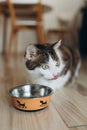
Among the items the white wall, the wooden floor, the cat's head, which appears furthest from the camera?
the white wall

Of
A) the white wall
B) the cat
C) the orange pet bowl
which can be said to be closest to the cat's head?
the cat

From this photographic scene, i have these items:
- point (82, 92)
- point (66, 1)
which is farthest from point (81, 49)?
point (82, 92)

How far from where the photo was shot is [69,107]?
3.73 ft

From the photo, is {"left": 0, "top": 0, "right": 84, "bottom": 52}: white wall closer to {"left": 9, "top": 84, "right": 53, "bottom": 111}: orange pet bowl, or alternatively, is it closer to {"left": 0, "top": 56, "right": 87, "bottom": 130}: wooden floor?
{"left": 0, "top": 56, "right": 87, "bottom": 130}: wooden floor

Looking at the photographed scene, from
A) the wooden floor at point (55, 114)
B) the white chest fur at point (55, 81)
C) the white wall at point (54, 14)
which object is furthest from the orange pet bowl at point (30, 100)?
the white wall at point (54, 14)

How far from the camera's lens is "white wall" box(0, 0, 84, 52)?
369 cm

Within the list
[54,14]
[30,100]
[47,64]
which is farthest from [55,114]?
[54,14]

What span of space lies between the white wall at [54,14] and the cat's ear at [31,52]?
2486 mm

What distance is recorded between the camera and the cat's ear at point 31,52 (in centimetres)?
129

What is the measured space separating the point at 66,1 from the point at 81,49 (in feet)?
2.88

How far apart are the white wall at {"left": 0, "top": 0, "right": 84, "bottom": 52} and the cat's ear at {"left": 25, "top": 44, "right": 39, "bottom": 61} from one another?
8.16ft

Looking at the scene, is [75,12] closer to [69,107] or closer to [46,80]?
[46,80]

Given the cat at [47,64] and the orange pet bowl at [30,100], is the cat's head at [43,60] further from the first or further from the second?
the orange pet bowl at [30,100]

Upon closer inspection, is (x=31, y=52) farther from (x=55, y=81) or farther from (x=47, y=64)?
(x=55, y=81)
